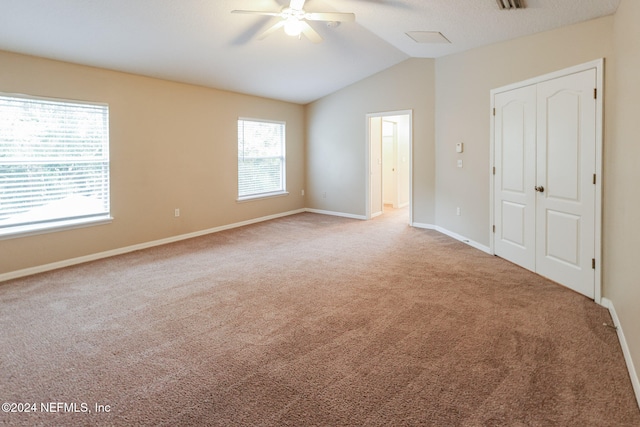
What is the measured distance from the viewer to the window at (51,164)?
4.20 metres

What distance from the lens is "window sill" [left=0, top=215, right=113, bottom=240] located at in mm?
4191

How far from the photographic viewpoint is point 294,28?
155 inches

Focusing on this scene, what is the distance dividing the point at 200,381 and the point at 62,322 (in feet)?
5.33

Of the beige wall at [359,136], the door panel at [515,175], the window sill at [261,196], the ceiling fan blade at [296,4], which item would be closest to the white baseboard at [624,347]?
the door panel at [515,175]

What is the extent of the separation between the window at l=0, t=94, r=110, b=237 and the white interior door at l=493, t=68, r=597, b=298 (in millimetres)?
5065

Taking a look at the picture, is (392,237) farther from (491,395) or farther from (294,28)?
(491,395)

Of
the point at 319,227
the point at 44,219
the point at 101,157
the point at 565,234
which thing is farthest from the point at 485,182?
the point at 44,219

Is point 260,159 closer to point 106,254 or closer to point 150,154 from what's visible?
point 150,154

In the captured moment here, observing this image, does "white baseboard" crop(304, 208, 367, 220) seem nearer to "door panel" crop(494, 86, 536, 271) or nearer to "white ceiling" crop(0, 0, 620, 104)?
"white ceiling" crop(0, 0, 620, 104)

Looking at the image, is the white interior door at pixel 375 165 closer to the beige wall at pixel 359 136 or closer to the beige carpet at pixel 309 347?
the beige wall at pixel 359 136

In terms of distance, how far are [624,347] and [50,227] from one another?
5.57 m

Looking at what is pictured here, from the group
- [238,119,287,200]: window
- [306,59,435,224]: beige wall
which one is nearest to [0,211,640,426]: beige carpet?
[306,59,435,224]: beige wall

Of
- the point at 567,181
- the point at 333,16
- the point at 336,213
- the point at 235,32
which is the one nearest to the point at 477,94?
the point at 567,181

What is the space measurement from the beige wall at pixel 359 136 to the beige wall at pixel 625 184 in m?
3.47
